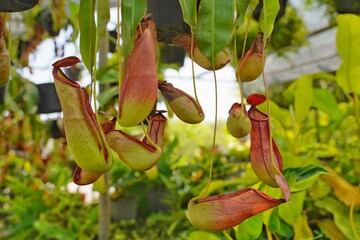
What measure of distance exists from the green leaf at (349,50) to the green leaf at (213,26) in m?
0.68

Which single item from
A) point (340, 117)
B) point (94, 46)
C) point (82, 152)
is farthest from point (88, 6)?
point (340, 117)

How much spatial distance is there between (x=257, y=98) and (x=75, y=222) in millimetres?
1138

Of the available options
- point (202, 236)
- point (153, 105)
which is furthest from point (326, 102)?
point (153, 105)

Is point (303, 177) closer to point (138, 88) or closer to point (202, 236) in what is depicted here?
point (202, 236)

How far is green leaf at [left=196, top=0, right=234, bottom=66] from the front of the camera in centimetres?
38

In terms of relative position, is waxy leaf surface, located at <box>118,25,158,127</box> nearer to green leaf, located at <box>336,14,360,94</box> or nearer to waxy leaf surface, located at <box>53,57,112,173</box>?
waxy leaf surface, located at <box>53,57,112,173</box>

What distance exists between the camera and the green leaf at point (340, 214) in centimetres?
86

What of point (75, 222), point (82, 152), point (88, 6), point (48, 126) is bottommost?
point (75, 222)

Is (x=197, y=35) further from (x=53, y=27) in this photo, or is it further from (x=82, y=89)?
(x=53, y=27)

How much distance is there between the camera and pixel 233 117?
1.35 feet

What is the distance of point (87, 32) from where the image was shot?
0.40 m

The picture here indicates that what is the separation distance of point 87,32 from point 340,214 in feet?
2.31

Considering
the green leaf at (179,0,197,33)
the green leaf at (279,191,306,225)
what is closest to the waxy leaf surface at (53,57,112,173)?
the green leaf at (179,0,197,33)

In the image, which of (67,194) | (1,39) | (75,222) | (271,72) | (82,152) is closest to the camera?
(82,152)
